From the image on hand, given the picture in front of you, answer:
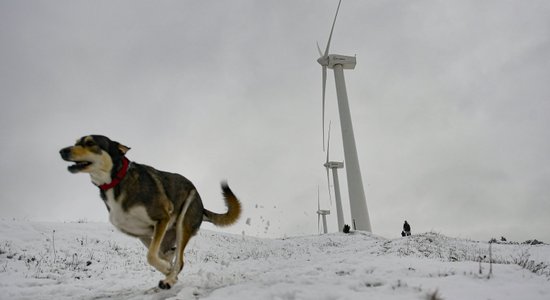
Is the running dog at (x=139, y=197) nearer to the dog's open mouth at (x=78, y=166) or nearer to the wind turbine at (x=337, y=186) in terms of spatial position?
the dog's open mouth at (x=78, y=166)

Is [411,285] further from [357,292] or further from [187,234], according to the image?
[187,234]

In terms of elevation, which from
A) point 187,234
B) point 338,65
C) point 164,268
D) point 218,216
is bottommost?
Result: point 164,268

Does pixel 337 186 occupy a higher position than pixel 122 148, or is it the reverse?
pixel 337 186

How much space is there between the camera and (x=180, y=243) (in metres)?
5.61

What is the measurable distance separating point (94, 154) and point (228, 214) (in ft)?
8.90

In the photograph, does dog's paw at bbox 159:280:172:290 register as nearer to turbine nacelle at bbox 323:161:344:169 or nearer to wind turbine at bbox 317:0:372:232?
wind turbine at bbox 317:0:372:232

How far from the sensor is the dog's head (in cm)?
452

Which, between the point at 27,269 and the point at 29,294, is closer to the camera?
the point at 29,294

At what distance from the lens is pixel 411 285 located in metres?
4.70

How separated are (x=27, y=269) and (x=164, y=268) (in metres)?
6.73

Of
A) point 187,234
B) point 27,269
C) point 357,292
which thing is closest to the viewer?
point 357,292

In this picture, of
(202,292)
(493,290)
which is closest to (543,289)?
(493,290)

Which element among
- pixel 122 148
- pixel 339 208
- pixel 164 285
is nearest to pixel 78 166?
pixel 122 148

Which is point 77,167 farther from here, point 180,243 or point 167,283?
point 167,283
